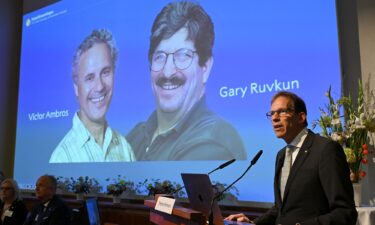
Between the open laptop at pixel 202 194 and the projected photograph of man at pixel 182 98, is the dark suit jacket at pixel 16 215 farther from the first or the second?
the open laptop at pixel 202 194

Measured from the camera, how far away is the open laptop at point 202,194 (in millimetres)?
1839

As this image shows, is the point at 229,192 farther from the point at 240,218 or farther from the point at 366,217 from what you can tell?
the point at 240,218

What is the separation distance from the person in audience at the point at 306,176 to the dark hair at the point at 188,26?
7.64ft

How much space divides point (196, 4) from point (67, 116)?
2.32m

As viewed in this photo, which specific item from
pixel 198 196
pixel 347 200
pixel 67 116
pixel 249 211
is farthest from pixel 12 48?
pixel 347 200

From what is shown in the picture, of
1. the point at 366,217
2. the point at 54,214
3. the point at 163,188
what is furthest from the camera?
the point at 163,188

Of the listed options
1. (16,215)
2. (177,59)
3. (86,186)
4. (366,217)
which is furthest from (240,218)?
(86,186)

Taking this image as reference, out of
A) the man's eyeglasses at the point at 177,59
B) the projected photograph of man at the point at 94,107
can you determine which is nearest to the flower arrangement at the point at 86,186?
the projected photograph of man at the point at 94,107

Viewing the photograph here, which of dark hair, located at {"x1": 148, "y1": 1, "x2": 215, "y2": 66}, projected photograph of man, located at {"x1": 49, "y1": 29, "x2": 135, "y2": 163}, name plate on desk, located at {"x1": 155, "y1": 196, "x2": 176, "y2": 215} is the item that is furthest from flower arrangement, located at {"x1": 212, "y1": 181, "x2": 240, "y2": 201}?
name plate on desk, located at {"x1": 155, "y1": 196, "x2": 176, "y2": 215}

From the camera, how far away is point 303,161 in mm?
1842

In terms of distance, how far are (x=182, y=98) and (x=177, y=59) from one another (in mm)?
400

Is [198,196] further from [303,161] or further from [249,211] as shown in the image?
[249,211]

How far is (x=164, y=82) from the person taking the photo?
452 cm

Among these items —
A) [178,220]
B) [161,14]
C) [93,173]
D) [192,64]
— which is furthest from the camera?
[93,173]
